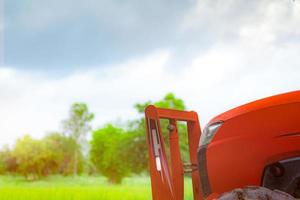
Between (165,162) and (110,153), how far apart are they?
14874 mm

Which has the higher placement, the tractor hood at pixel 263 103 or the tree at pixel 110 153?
the tree at pixel 110 153

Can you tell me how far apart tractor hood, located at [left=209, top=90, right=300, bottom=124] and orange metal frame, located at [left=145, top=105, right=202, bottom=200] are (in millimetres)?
558

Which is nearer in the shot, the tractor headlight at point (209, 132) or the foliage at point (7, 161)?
the tractor headlight at point (209, 132)

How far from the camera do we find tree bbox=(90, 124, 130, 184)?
1647 centimetres

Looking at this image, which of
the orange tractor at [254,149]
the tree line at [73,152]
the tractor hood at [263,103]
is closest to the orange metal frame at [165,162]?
the orange tractor at [254,149]

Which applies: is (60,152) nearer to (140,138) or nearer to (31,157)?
(31,157)

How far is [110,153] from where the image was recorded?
17484 mm

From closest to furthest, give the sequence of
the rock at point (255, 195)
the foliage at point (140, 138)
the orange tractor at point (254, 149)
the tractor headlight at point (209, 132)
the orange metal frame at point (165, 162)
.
Result: the rock at point (255, 195) → the orange tractor at point (254, 149) → the tractor headlight at point (209, 132) → the orange metal frame at point (165, 162) → the foliage at point (140, 138)

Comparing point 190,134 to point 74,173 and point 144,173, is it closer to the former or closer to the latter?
point 144,173

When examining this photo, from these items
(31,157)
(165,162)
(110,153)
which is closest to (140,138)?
(110,153)

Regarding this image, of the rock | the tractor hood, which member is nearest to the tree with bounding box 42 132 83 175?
the tractor hood

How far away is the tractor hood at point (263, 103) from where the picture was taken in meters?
2.04

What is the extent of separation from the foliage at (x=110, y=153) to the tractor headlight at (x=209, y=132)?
45.3 ft

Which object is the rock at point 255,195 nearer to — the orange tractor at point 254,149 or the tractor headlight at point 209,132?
the orange tractor at point 254,149
